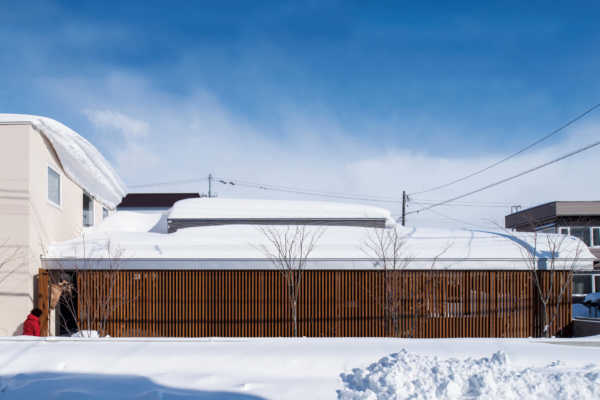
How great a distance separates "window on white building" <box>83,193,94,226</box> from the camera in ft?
51.0

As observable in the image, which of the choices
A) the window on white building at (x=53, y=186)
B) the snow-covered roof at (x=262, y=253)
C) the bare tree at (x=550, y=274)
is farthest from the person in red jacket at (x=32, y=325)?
the bare tree at (x=550, y=274)

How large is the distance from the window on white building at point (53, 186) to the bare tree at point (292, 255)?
5.31 m

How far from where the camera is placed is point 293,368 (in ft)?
19.3

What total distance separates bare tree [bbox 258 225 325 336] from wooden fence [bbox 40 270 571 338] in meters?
0.16

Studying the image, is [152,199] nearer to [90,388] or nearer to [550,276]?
[550,276]

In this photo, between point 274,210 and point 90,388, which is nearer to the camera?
point 90,388

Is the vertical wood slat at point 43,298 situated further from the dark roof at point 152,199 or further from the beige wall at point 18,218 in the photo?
the dark roof at point 152,199

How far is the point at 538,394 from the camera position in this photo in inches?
191

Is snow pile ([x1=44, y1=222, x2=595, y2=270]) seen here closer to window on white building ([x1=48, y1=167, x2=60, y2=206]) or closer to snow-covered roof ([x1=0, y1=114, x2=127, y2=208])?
window on white building ([x1=48, y1=167, x2=60, y2=206])

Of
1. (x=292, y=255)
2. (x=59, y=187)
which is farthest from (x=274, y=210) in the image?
(x=59, y=187)

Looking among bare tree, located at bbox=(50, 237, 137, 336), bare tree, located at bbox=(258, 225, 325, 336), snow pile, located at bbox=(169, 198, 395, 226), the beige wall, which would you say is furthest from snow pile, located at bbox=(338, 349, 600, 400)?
snow pile, located at bbox=(169, 198, 395, 226)

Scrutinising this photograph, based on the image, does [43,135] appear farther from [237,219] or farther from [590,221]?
[590,221]

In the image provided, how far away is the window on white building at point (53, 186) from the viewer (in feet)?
38.4

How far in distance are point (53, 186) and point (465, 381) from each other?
10818 mm
